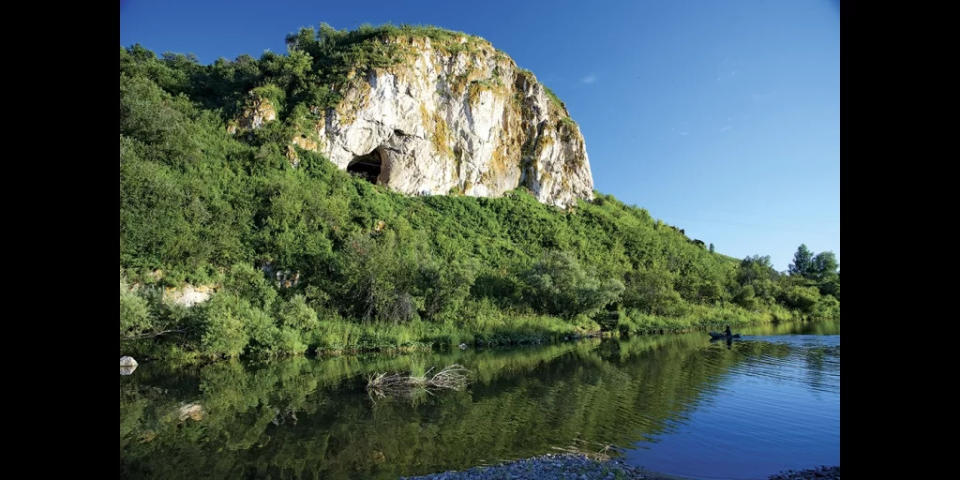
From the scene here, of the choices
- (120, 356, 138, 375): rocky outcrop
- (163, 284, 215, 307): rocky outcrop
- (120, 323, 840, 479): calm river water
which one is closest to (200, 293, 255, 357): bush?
(120, 323, 840, 479): calm river water

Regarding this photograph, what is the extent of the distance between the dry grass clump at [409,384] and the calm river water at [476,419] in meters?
0.67

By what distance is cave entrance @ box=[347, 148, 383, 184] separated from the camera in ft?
175

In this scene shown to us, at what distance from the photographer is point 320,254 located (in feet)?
108

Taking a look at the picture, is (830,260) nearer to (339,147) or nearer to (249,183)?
(339,147)

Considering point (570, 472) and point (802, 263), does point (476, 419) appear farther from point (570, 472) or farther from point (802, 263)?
point (802, 263)

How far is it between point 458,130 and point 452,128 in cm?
88

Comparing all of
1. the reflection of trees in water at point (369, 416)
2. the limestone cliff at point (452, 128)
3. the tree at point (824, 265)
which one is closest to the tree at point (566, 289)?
the reflection of trees in water at point (369, 416)

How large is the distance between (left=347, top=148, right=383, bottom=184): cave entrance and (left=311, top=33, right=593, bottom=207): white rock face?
0.16m

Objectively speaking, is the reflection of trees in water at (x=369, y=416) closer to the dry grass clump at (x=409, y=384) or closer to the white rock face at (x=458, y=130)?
the dry grass clump at (x=409, y=384)

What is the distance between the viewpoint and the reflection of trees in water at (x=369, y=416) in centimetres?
1080

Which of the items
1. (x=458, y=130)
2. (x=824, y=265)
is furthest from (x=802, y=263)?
(x=458, y=130)

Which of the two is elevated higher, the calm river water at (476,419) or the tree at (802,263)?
the tree at (802,263)

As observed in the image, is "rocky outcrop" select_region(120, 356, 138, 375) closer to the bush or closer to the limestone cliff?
the bush
